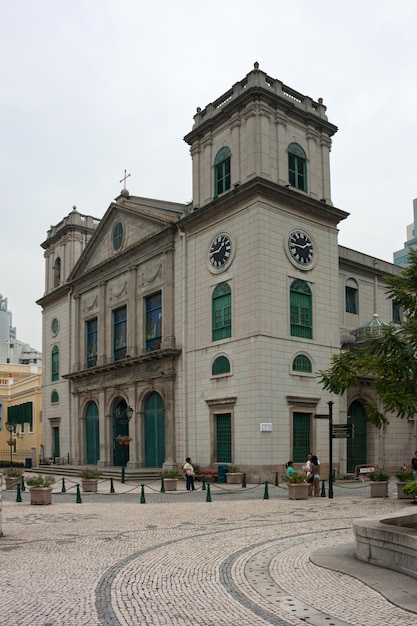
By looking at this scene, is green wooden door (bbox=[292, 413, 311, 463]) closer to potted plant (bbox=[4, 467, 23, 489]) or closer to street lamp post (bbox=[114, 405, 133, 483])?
street lamp post (bbox=[114, 405, 133, 483])

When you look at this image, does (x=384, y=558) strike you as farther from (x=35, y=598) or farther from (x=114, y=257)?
(x=114, y=257)

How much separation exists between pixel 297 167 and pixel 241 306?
830cm

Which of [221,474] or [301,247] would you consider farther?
[301,247]

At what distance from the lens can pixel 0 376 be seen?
238ft

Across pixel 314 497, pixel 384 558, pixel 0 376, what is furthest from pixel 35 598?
pixel 0 376

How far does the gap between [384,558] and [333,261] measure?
85.0ft

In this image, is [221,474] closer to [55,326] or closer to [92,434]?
[92,434]

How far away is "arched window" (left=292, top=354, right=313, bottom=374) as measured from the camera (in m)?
32.5

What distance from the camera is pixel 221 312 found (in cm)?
3378

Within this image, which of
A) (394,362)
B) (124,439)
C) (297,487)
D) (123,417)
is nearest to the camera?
(394,362)

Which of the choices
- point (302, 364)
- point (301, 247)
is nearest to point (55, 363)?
point (302, 364)

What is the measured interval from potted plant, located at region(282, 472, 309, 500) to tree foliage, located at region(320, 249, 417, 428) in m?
10.8

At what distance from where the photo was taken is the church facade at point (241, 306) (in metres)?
31.7

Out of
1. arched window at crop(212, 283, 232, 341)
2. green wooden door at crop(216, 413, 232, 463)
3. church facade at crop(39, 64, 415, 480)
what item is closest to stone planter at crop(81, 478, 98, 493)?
church facade at crop(39, 64, 415, 480)
